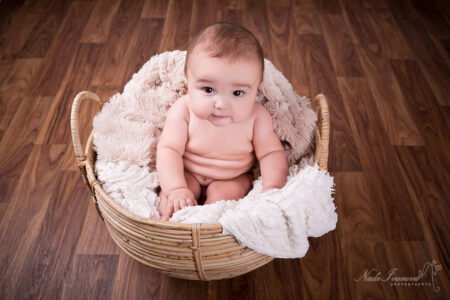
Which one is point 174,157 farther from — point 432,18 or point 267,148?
point 432,18

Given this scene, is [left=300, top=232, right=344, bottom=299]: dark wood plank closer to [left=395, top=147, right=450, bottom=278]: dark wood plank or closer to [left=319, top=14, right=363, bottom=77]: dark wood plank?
[left=395, top=147, right=450, bottom=278]: dark wood plank

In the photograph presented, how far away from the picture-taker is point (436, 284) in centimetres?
103

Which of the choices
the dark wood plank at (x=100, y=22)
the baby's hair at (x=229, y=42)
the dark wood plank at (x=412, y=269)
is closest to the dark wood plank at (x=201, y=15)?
the dark wood plank at (x=100, y=22)

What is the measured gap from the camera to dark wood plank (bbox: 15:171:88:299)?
1.02m

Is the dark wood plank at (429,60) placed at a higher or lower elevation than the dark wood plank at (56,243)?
higher

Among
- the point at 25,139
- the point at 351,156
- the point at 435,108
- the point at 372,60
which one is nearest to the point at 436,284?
the point at 351,156

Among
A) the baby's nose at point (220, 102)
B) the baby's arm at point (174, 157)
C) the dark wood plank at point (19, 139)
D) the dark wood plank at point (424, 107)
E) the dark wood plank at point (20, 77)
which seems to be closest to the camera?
the baby's nose at point (220, 102)

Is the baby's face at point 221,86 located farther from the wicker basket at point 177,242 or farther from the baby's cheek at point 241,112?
the wicker basket at point 177,242

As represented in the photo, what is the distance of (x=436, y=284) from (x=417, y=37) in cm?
126

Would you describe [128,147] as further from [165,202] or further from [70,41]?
[70,41]

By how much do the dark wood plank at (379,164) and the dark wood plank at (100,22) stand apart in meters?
1.12

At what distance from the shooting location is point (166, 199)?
997 mm

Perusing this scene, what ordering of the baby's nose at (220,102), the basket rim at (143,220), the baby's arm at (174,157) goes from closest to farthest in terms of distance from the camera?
the basket rim at (143,220) → the baby's nose at (220,102) → the baby's arm at (174,157)

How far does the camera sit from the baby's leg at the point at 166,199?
947mm
